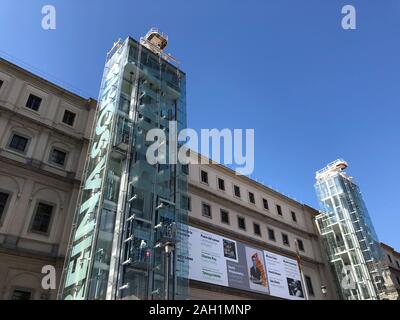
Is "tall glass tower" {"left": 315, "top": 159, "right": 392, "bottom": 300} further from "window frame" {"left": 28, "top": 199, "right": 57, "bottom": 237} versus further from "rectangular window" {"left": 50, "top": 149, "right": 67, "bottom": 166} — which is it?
"rectangular window" {"left": 50, "top": 149, "right": 67, "bottom": 166}

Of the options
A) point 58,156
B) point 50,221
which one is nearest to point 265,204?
point 58,156

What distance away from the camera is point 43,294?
59.6ft

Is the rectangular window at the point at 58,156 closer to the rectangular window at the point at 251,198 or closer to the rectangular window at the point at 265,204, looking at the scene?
the rectangular window at the point at 251,198

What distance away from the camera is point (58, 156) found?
75.3 ft

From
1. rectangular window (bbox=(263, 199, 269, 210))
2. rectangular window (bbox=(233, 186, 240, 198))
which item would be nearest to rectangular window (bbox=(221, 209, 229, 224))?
rectangular window (bbox=(233, 186, 240, 198))

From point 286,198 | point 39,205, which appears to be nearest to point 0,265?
point 39,205

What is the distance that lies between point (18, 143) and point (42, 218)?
16.7 feet

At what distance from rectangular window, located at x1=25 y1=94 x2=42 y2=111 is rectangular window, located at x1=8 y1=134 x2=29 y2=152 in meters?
2.47

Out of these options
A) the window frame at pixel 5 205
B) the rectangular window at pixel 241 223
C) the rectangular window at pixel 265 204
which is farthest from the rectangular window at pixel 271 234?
the window frame at pixel 5 205

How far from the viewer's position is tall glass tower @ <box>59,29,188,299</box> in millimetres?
18594

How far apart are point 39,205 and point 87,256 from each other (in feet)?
14.9

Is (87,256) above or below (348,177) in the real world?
below

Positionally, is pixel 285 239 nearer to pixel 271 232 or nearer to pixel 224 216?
pixel 271 232

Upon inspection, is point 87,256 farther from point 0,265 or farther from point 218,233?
point 218,233
